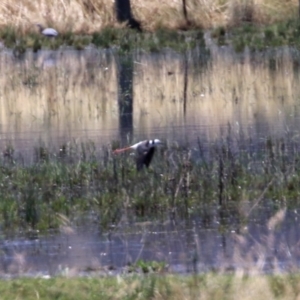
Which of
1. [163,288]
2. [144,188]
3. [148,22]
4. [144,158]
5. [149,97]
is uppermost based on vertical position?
[148,22]

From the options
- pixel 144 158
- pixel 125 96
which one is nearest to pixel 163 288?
pixel 144 158

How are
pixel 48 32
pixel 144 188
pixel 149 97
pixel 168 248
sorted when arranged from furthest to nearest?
pixel 48 32 → pixel 149 97 → pixel 144 188 → pixel 168 248

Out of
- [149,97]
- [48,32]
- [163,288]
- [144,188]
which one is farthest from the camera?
[48,32]

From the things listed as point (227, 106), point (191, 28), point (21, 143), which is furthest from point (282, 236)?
point (191, 28)

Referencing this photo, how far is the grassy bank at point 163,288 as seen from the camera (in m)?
6.68

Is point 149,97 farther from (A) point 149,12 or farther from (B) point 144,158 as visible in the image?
(A) point 149,12

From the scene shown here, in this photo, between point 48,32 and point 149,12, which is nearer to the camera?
point 48,32

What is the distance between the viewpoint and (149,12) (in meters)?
31.7

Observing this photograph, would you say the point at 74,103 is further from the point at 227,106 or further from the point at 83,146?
the point at 83,146

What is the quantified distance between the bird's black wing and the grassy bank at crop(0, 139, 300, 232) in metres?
0.09

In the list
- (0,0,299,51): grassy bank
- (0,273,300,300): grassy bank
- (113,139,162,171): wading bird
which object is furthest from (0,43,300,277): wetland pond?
(0,0,299,51): grassy bank

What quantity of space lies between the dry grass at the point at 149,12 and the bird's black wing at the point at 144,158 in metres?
19.8

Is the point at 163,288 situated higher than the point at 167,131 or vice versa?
the point at 167,131

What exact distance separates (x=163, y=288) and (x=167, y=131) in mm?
7340
